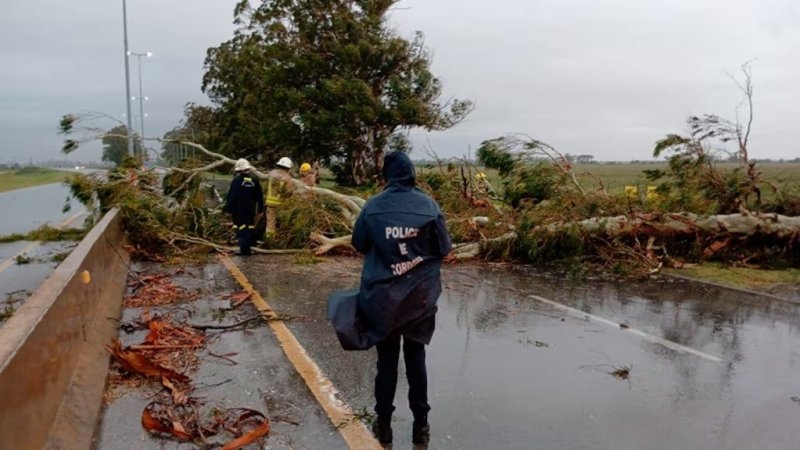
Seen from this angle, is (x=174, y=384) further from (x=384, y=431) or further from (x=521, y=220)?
(x=521, y=220)

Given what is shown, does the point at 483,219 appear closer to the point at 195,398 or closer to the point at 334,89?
the point at 195,398

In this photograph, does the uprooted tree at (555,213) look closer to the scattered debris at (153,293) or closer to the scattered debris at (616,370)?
the scattered debris at (153,293)

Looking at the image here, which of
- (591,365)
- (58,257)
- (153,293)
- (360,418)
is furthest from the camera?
(58,257)

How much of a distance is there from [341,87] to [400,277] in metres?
25.5

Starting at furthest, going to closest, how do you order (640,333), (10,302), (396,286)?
(10,302) → (640,333) → (396,286)

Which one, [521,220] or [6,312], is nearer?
[6,312]

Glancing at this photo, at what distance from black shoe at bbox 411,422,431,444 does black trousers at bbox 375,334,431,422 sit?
45mm

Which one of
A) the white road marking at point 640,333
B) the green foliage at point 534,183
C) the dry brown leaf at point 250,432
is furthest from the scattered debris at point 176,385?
the green foliage at point 534,183

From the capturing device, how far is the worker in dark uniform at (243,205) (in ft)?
36.0

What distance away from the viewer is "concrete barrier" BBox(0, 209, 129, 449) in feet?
9.28

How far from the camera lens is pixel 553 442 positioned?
3.96m

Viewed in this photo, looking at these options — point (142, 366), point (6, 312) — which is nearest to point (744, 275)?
point (142, 366)

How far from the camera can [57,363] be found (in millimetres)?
3678

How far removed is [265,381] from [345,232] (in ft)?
22.9
